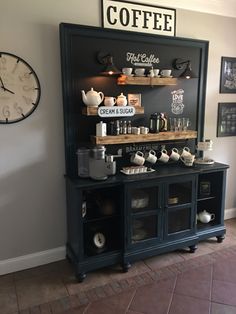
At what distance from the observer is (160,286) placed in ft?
7.54

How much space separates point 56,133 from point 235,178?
239 cm

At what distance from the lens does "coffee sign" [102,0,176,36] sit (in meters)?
2.54

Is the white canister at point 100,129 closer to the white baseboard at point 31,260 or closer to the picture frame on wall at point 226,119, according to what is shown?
the white baseboard at point 31,260

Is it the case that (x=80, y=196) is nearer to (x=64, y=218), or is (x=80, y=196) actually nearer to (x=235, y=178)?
(x=64, y=218)

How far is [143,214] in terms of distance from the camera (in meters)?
2.52

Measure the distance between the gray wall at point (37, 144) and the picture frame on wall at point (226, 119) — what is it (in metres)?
1.75

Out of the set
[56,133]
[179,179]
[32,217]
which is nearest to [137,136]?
[179,179]

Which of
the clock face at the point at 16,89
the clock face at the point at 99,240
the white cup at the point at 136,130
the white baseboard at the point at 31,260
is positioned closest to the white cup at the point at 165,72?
the white cup at the point at 136,130

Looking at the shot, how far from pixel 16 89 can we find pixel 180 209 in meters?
1.85


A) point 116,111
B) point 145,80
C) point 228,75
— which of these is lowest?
point 116,111

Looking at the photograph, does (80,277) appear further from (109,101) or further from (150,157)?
(109,101)

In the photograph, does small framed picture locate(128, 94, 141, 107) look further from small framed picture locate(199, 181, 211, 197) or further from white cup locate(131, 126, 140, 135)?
small framed picture locate(199, 181, 211, 197)

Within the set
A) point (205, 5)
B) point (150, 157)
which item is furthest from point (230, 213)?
point (205, 5)

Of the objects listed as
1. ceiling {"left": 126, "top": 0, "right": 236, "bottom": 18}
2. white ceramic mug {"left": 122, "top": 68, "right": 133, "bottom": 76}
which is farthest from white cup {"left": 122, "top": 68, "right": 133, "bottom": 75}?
ceiling {"left": 126, "top": 0, "right": 236, "bottom": 18}
